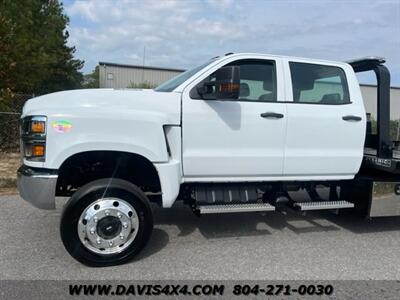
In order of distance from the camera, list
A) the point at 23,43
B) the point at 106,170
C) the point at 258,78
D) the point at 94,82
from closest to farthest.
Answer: the point at 106,170 → the point at 258,78 → the point at 23,43 → the point at 94,82

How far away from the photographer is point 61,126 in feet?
12.8

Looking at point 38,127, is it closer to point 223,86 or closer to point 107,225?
point 107,225

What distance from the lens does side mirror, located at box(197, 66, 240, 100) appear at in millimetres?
4133

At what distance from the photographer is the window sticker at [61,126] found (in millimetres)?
3873

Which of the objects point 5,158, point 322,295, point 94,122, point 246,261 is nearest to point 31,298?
point 94,122

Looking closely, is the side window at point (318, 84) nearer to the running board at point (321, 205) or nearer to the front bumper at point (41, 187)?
the running board at point (321, 205)

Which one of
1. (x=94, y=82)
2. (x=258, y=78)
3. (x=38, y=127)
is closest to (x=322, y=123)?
(x=258, y=78)

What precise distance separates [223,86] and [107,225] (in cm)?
181

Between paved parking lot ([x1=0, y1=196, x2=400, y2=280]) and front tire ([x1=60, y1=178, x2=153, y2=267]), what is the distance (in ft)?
0.48

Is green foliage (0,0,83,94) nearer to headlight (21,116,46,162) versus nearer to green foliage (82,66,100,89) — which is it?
headlight (21,116,46,162)

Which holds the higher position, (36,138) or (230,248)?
(36,138)

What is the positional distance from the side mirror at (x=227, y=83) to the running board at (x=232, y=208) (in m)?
1.19

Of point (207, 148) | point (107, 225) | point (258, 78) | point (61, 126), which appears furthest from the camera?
point (258, 78)

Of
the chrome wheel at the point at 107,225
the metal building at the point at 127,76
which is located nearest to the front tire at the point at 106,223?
the chrome wheel at the point at 107,225
